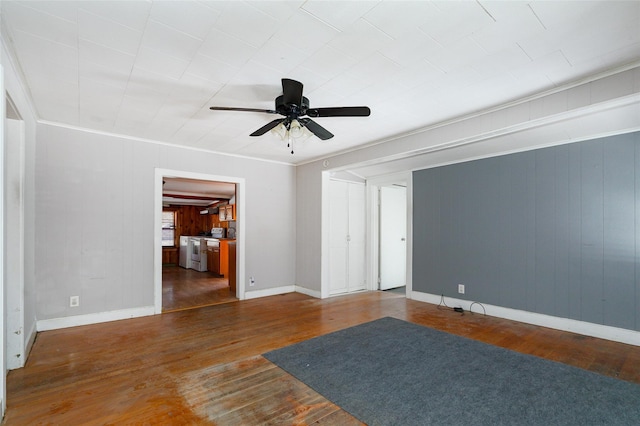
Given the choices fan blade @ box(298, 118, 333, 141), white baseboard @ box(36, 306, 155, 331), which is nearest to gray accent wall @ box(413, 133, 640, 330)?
fan blade @ box(298, 118, 333, 141)

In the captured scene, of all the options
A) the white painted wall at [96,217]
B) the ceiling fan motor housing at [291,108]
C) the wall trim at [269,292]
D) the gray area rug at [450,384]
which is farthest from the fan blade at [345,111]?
the wall trim at [269,292]

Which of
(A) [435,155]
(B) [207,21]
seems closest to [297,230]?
(A) [435,155]

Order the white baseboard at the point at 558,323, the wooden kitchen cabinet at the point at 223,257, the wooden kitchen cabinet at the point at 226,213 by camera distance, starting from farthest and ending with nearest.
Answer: the wooden kitchen cabinet at the point at 226,213 < the wooden kitchen cabinet at the point at 223,257 < the white baseboard at the point at 558,323

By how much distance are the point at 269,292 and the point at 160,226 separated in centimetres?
212

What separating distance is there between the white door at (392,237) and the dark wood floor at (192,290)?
2.87 m

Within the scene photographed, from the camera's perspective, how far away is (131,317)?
4133mm

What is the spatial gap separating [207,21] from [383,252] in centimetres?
505

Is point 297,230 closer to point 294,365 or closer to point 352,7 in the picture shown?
point 294,365

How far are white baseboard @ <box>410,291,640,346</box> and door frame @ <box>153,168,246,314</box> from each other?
319 cm

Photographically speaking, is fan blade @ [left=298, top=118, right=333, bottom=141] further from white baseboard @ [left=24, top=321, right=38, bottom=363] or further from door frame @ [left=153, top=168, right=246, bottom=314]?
white baseboard @ [left=24, top=321, right=38, bottom=363]

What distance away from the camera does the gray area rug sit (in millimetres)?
2021

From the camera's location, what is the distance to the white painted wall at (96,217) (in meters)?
3.65

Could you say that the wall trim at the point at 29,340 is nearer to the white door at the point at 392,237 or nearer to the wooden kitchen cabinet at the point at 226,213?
the white door at the point at 392,237

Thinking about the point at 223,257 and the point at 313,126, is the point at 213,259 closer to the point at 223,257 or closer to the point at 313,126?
the point at 223,257
